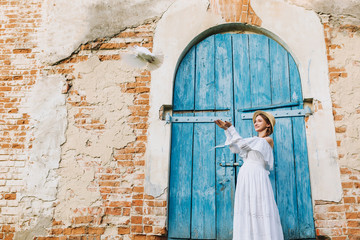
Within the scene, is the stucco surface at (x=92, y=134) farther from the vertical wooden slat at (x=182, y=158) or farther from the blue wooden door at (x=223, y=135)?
the blue wooden door at (x=223, y=135)

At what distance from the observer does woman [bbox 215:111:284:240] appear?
9.02ft

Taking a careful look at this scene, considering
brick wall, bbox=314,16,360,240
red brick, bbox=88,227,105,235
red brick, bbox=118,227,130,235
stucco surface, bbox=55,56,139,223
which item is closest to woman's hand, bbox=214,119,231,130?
stucco surface, bbox=55,56,139,223

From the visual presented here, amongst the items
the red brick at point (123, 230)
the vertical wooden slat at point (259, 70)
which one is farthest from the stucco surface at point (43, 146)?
the vertical wooden slat at point (259, 70)

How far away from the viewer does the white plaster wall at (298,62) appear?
3.38 metres

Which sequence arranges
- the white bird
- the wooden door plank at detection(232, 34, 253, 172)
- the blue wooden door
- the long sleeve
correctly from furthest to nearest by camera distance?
the white bird → the wooden door plank at detection(232, 34, 253, 172) → the blue wooden door → the long sleeve

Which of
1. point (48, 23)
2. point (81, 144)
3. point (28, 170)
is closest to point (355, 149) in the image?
point (81, 144)

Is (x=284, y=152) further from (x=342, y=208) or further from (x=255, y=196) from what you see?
(x=255, y=196)

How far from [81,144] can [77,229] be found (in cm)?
88

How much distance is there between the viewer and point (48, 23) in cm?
417

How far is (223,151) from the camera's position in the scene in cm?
364

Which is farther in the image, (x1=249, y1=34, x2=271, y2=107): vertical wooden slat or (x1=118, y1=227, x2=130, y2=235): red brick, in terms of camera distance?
(x1=249, y1=34, x2=271, y2=107): vertical wooden slat

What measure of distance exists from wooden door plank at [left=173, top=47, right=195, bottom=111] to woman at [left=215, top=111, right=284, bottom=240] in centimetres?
86

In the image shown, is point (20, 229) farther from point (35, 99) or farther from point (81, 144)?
point (35, 99)

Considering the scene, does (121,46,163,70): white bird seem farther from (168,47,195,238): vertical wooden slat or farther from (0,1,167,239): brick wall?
(168,47,195,238): vertical wooden slat
